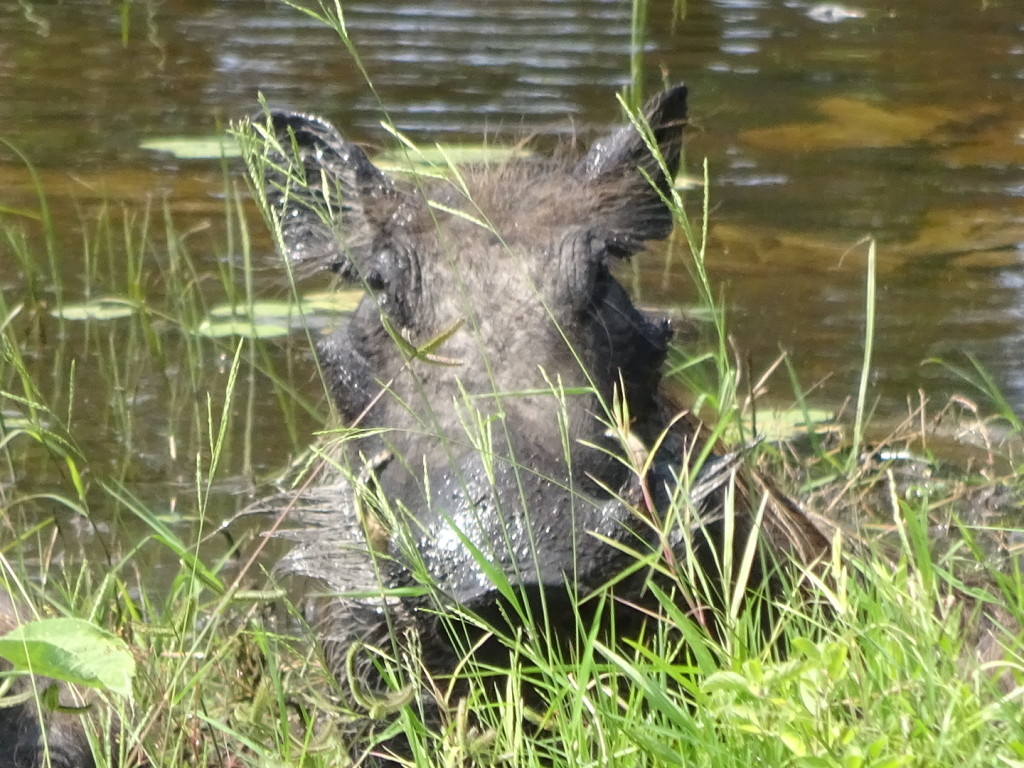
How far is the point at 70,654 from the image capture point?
254 cm

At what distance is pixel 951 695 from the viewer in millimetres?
2211

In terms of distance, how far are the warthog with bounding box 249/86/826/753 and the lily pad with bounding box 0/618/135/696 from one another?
1.26 ft

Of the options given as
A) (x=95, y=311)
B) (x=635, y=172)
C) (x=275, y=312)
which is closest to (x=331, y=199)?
(x=635, y=172)

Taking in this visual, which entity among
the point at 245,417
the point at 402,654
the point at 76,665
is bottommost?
the point at 245,417

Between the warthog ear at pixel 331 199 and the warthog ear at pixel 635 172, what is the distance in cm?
46

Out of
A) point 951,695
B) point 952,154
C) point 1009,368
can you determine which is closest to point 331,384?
point 951,695

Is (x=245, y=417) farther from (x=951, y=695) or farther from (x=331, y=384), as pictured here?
(x=951, y=695)

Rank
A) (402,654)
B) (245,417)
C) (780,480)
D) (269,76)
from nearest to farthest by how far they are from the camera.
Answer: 1. (402,654)
2. (780,480)
3. (245,417)
4. (269,76)

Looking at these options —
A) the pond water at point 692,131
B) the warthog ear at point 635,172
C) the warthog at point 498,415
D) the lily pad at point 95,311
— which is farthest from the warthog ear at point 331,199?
the lily pad at point 95,311

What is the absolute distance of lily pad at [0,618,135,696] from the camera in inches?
99.0

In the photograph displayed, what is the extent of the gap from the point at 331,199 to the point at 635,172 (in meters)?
0.69

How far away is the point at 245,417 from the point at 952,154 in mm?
3587

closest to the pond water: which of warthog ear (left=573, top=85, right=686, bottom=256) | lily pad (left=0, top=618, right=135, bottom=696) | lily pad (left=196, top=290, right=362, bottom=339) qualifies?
lily pad (left=196, top=290, right=362, bottom=339)

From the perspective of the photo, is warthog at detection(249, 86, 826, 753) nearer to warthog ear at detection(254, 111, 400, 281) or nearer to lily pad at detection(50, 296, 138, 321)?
warthog ear at detection(254, 111, 400, 281)
